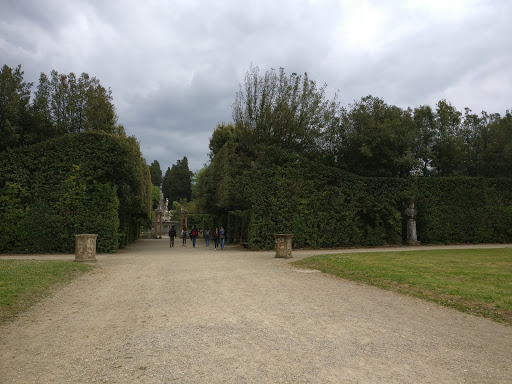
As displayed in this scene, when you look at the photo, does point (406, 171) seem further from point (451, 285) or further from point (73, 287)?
point (73, 287)

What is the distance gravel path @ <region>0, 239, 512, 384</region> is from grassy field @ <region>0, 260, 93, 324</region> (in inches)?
13.1

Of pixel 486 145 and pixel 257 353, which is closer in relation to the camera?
pixel 257 353

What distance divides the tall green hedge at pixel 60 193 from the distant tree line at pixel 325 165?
24.5 feet

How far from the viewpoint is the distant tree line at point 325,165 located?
77.2 ft

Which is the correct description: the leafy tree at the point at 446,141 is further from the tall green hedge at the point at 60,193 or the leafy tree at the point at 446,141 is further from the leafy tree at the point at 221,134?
the tall green hedge at the point at 60,193

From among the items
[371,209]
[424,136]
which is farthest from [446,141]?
[371,209]

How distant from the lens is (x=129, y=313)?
7090mm

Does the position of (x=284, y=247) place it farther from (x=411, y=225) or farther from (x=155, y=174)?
(x=155, y=174)

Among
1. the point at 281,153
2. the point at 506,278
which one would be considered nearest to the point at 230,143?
the point at 281,153

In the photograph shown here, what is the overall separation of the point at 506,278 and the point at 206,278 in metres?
8.47

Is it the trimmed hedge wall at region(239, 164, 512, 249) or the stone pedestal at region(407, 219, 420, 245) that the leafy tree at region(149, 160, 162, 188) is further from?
the stone pedestal at region(407, 219, 420, 245)

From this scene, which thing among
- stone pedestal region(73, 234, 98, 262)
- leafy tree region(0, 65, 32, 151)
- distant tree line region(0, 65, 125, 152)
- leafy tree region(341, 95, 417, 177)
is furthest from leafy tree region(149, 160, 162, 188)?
stone pedestal region(73, 234, 98, 262)

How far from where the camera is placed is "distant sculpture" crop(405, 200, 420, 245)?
86.6 feet

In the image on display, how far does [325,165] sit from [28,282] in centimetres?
2141
